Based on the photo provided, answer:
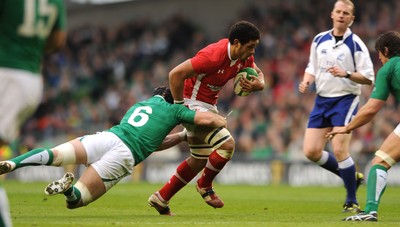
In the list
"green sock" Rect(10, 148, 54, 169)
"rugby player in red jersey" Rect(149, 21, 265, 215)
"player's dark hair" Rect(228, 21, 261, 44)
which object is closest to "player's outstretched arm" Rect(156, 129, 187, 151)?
"rugby player in red jersey" Rect(149, 21, 265, 215)

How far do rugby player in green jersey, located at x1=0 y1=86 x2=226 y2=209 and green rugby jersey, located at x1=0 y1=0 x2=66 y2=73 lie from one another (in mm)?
2992

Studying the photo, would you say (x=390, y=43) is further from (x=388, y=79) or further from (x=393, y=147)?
(x=393, y=147)

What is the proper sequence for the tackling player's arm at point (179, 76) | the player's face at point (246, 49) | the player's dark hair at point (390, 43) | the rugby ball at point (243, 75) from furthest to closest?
the rugby ball at point (243, 75), the player's face at point (246, 49), the tackling player's arm at point (179, 76), the player's dark hair at point (390, 43)

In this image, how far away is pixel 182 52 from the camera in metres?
27.9

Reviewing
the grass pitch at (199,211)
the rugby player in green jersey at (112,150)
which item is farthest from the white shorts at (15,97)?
the rugby player in green jersey at (112,150)

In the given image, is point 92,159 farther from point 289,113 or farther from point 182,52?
point 182,52

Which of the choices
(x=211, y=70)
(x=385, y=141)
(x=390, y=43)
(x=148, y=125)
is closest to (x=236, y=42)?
(x=211, y=70)

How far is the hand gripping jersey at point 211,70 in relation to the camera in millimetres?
9655

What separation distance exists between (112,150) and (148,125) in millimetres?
521

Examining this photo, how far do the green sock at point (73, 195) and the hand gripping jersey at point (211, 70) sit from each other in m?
1.91

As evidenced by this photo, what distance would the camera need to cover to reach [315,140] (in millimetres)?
11336

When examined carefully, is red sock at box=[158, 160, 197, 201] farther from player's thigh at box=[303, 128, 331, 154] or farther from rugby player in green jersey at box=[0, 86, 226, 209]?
player's thigh at box=[303, 128, 331, 154]

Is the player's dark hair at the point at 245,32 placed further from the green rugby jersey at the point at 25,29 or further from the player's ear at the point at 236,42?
A: the green rugby jersey at the point at 25,29

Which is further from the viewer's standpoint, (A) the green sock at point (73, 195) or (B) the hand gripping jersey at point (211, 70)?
(B) the hand gripping jersey at point (211, 70)
